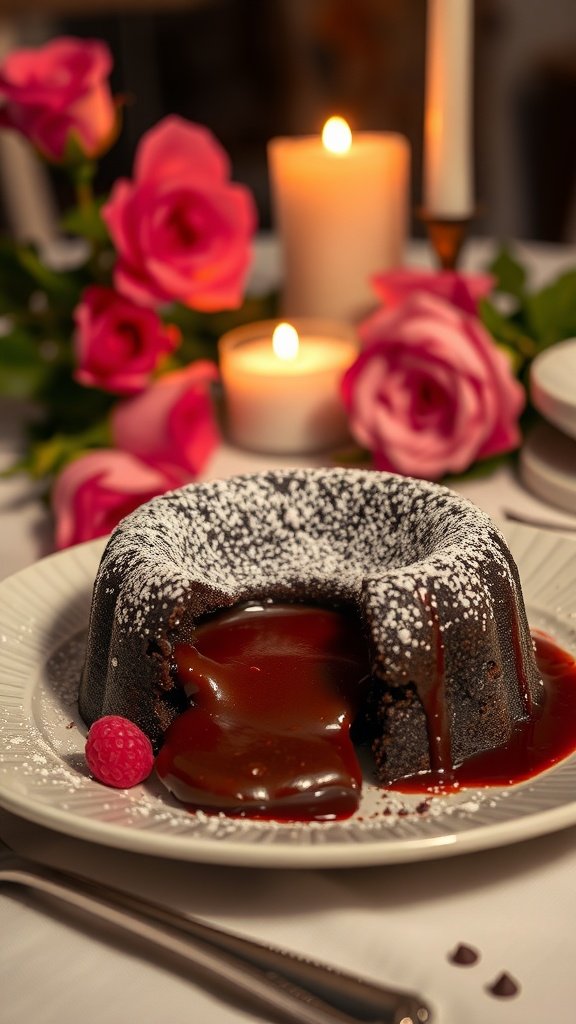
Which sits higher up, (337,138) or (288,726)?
(337,138)

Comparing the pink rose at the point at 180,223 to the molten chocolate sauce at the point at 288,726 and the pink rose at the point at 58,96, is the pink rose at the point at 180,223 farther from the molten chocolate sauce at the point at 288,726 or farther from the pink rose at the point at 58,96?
the molten chocolate sauce at the point at 288,726

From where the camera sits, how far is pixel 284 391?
1.51m

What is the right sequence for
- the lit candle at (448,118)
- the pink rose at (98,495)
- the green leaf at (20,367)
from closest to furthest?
the pink rose at (98,495), the green leaf at (20,367), the lit candle at (448,118)

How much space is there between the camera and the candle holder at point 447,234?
65.1 inches

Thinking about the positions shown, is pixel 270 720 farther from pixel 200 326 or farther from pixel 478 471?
pixel 200 326

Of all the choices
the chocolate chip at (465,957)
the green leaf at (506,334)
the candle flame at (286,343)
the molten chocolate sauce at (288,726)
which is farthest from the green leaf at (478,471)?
the chocolate chip at (465,957)

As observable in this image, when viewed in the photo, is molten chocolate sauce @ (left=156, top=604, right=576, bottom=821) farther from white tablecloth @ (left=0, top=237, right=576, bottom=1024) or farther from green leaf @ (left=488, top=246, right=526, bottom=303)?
green leaf @ (left=488, top=246, right=526, bottom=303)

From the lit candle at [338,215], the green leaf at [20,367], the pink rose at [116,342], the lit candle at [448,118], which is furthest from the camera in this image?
the lit candle at [338,215]

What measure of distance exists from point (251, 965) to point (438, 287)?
3.14 feet

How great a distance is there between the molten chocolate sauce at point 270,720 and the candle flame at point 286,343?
683 millimetres

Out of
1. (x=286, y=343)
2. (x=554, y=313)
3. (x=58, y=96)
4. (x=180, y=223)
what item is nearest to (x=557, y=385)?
(x=554, y=313)

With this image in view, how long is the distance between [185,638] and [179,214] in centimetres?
74

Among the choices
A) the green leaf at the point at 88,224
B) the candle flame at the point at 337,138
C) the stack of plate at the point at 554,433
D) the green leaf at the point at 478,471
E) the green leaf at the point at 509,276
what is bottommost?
the green leaf at the point at 478,471

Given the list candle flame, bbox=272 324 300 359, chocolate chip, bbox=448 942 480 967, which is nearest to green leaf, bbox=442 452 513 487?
candle flame, bbox=272 324 300 359
